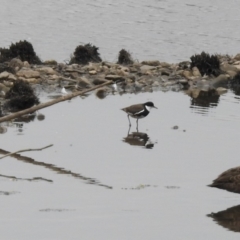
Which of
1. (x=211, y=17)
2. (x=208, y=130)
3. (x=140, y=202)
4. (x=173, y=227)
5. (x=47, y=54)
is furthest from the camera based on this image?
(x=211, y=17)

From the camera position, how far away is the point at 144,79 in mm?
25844

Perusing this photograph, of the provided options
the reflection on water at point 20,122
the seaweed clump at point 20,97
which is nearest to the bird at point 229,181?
the reflection on water at point 20,122

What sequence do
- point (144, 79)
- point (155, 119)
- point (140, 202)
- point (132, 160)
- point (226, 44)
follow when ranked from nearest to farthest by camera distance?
1. point (140, 202)
2. point (132, 160)
3. point (155, 119)
4. point (144, 79)
5. point (226, 44)

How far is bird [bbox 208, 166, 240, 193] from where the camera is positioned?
1426 cm

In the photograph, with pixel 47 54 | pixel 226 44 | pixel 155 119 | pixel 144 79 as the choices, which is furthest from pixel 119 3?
pixel 155 119

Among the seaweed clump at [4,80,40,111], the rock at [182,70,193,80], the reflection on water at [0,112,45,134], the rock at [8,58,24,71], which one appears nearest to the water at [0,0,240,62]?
the rock at [8,58,24,71]

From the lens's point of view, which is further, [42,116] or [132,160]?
[42,116]

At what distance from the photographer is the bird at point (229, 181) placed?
46.8ft

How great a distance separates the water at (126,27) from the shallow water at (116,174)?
11.4 metres

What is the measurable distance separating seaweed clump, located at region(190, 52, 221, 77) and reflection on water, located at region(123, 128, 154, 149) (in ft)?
25.2

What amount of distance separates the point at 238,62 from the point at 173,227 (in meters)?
16.2

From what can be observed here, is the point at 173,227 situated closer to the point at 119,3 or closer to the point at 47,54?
the point at 47,54

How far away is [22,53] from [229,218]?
1577 centimetres

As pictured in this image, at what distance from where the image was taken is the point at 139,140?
19062 mm
